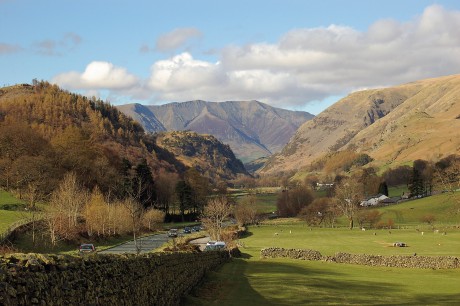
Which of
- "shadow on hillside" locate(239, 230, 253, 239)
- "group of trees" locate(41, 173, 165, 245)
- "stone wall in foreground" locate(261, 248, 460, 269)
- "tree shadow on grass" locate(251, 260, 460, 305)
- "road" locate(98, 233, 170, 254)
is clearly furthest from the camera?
"shadow on hillside" locate(239, 230, 253, 239)

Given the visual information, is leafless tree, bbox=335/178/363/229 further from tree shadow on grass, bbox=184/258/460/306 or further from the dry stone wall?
the dry stone wall

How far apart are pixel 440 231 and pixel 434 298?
3331 inches

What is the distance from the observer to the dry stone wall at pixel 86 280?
28.1ft

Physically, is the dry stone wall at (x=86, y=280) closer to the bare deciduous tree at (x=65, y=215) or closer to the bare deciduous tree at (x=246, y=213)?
the bare deciduous tree at (x=65, y=215)

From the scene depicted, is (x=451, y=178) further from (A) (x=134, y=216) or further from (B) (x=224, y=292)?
(B) (x=224, y=292)

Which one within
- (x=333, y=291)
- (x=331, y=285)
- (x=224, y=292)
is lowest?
(x=331, y=285)

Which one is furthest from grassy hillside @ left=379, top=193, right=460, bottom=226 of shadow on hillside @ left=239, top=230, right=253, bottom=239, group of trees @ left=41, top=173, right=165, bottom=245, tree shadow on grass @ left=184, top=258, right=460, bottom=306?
tree shadow on grass @ left=184, top=258, right=460, bottom=306

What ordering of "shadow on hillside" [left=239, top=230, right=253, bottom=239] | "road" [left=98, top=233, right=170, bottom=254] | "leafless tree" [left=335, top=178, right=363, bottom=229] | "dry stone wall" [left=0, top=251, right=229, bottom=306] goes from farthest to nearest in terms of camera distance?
1. "leafless tree" [left=335, top=178, right=363, bottom=229]
2. "shadow on hillside" [left=239, top=230, right=253, bottom=239]
3. "road" [left=98, top=233, right=170, bottom=254]
4. "dry stone wall" [left=0, top=251, right=229, bottom=306]

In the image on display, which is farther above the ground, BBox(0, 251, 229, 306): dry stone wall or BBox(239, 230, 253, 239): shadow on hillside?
BBox(0, 251, 229, 306): dry stone wall

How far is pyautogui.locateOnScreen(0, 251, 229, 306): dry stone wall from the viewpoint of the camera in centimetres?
855

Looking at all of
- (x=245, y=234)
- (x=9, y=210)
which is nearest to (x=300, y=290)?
(x=9, y=210)

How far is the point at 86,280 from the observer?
38.3 feet

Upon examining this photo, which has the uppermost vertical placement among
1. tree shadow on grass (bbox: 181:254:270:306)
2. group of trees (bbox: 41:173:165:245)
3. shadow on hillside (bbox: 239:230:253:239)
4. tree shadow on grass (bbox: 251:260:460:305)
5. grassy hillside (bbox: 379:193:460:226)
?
group of trees (bbox: 41:173:165:245)

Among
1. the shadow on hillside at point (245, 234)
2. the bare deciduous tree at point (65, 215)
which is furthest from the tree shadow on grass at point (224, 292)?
the shadow on hillside at point (245, 234)
